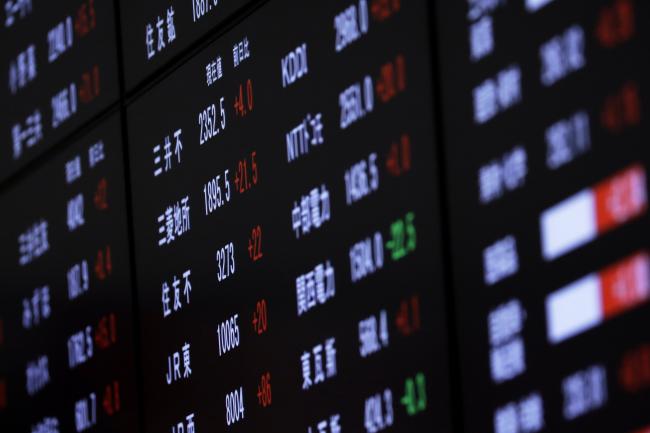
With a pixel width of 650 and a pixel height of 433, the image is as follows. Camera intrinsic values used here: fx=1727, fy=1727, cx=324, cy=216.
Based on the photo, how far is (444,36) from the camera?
229 centimetres

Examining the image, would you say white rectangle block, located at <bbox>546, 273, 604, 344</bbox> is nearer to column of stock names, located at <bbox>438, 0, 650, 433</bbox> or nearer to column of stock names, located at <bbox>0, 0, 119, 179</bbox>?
column of stock names, located at <bbox>438, 0, 650, 433</bbox>

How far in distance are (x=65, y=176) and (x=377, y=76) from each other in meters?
1.05

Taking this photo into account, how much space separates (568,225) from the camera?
81.4 inches

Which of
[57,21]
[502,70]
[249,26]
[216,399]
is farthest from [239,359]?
[57,21]

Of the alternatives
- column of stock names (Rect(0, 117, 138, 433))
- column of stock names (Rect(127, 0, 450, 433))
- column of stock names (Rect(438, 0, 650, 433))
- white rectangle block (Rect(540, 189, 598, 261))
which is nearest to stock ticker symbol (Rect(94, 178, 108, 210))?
column of stock names (Rect(0, 117, 138, 433))

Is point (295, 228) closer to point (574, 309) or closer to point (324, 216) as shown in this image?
point (324, 216)

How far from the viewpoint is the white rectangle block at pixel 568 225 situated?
2.04m

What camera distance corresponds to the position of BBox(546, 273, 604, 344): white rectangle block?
202cm

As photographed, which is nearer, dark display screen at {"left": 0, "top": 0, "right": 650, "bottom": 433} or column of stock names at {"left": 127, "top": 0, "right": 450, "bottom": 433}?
dark display screen at {"left": 0, "top": 0, "right": 650, "bottom": 433}

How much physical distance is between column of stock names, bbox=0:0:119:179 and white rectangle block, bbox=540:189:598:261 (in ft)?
4.10

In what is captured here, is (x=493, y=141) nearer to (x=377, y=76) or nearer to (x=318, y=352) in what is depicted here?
(x=377, y=76)

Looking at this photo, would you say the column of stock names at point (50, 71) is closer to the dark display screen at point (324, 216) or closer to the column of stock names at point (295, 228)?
the dark display screen at point (324, 216)

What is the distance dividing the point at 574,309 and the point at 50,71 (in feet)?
5.33

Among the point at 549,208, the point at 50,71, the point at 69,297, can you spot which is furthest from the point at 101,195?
the point at 549,208
